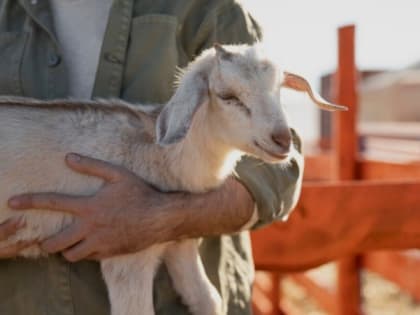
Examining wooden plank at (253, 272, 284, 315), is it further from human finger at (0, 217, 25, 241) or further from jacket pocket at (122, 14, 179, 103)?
human finger at (0, 217, 25, 241)

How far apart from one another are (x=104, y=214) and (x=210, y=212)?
1.01ft

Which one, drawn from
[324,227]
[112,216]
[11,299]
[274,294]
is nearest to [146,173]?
[112,216]

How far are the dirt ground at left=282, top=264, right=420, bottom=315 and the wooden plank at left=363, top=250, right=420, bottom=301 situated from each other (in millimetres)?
2324

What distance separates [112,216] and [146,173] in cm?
17

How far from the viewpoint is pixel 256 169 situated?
2.36 meters

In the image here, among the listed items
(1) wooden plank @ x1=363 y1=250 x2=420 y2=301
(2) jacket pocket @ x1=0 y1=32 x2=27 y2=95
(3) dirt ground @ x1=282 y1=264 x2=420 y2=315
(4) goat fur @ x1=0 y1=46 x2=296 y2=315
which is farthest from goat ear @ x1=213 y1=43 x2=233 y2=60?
(3) dirt ground @ x1=282 y1=264 x2=420 y2=315

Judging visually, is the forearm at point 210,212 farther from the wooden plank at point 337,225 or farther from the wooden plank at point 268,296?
the wooden plank at point 268,296

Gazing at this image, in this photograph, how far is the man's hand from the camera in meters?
2.10

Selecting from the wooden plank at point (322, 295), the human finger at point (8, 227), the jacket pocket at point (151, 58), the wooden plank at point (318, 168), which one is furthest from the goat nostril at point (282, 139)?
the wooden plank at point (318, 168)

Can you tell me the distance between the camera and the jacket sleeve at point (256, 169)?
2312 millimetres

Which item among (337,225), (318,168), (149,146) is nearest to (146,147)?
(149,146)

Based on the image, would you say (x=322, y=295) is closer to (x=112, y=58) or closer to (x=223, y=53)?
(x=112, y=58)

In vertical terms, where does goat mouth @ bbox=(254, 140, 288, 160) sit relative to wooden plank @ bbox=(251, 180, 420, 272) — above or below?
above

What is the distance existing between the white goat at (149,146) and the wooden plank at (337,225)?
521 mm
